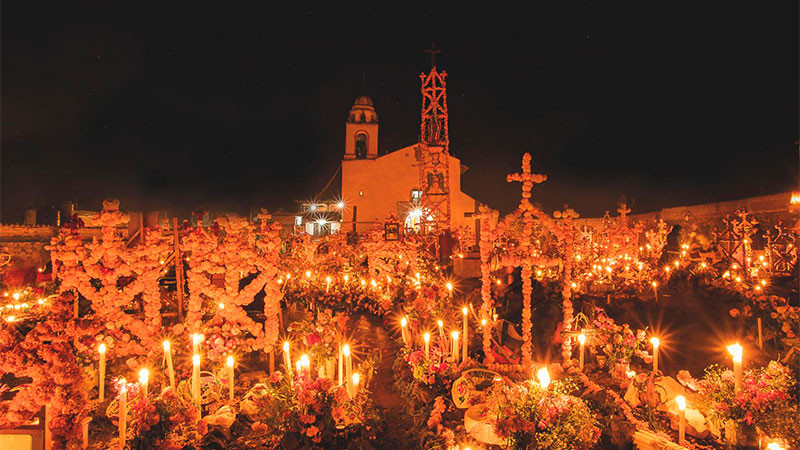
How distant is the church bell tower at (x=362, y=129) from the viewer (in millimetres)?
37469

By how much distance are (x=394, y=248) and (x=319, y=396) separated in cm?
835

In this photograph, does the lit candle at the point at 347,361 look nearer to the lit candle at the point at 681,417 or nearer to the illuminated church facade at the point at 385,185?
the lit candle at the point at 681,417

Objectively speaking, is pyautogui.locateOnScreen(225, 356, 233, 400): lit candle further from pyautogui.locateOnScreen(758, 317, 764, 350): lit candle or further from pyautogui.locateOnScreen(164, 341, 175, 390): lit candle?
pyautogui.locateOnScreen(758, 317, 764, 350): lit candle

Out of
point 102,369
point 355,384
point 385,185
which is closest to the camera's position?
point 355,384

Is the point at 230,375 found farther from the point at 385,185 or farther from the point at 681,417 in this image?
the point at 385,185

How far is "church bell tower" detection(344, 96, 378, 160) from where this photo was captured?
37469 mm

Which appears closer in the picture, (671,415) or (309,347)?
(671,415)

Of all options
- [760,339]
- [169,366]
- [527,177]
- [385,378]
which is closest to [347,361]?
[385,378]

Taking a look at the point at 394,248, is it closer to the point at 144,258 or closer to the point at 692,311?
the point at 144,258

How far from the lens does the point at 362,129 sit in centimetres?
3788

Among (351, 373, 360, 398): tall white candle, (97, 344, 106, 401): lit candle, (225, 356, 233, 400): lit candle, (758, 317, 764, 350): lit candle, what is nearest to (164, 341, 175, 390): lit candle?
(225, 356, 233, 400): lit candle

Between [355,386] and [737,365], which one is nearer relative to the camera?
[737,365]

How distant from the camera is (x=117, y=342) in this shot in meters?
6.95

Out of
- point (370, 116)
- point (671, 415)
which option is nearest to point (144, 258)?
point (671, 415)
